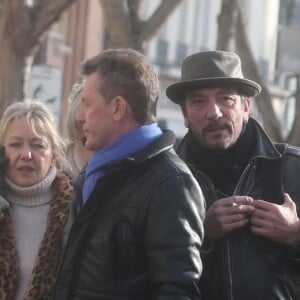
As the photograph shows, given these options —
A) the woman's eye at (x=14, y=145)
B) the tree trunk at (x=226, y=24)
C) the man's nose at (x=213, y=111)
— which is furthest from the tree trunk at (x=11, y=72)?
the man's nose at (x=213, y=111)

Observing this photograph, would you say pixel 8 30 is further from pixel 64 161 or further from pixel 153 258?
pixel 153 258

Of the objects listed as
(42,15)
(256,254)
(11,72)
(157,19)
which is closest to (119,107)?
(256,254)

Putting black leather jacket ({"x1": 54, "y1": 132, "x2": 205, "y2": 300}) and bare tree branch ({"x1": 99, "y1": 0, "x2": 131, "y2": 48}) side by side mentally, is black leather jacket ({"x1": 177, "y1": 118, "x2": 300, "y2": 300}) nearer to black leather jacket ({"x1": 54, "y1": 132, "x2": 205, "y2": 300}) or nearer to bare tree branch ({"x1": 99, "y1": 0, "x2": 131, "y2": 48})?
black leather jacket ({"x1": 54, "y1": 132, "x2": 205, "y2": 300})

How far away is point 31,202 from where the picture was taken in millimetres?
3982

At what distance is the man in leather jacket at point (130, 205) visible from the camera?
2.98m

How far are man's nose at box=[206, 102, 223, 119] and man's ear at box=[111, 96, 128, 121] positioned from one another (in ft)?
1.92

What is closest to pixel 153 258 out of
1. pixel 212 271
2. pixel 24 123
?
pixel 212 271

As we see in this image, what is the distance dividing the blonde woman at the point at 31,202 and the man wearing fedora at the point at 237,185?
609 mm

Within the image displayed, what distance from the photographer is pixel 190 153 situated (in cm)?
379

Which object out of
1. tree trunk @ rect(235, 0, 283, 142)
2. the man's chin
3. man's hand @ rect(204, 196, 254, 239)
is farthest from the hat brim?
tree trunk @ rect(235, 0, 283, 142)

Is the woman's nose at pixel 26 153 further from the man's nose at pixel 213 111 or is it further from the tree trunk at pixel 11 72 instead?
the tree trunk at pixel 11 72

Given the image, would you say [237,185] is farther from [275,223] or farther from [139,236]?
[139,236]

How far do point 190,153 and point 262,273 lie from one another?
1.99 feet

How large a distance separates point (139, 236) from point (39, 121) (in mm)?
1193
